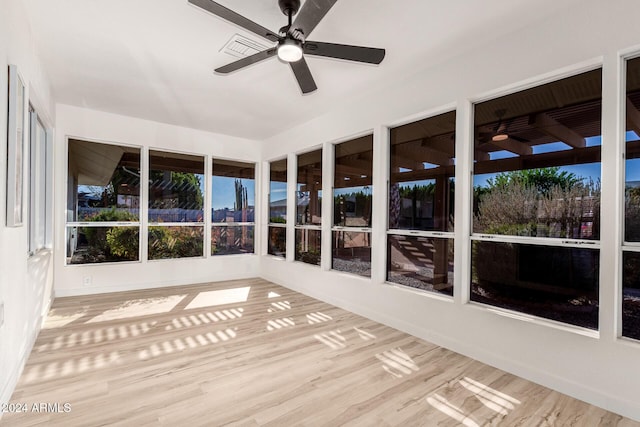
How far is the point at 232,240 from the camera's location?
Result: 619 cm

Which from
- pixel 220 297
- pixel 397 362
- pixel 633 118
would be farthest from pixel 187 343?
pixel 633 118

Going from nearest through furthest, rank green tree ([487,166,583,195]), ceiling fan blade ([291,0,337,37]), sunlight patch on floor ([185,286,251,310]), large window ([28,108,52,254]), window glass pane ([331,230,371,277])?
1. ceiling fan blade ([291,0,337,37])
2. green tree ([487,166,583,195])
3. large window ([28,108,52,254])
4. window glass pane ([331,230,371,277])
5. sunlight patch on floor ([185,286,251,310])

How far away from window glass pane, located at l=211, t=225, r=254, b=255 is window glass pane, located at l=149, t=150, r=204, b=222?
0.44 meters

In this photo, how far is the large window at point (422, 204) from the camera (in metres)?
3.22

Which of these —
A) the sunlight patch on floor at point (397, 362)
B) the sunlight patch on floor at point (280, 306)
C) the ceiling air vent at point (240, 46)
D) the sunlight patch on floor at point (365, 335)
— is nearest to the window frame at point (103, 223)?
the sunlight patch on floor at point (280, 306)

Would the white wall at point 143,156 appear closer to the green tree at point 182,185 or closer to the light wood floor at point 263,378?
the green tree at point 182,185

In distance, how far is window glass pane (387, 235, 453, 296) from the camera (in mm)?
3217

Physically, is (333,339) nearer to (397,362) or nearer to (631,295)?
(397,362)

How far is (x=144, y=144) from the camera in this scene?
5.20 metres

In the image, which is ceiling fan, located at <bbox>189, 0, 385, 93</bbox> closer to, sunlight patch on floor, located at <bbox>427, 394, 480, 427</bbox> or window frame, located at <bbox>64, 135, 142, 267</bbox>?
sunlight patch on floor, located at <bbox>427, 394, 480, 427</bbox>

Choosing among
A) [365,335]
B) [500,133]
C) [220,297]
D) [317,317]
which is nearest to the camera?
[500,133]

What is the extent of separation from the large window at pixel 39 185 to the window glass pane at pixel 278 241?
327 cm

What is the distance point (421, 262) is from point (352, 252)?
3.64 feet

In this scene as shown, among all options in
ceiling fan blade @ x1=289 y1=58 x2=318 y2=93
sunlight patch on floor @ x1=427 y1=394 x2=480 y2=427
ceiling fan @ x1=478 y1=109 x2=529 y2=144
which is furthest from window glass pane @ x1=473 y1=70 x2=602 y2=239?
ceiling fan blade @ x1=289 y1=58 x2=318 y2=93
